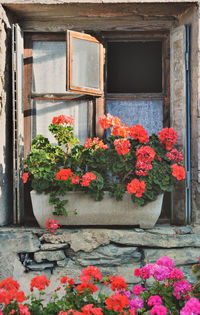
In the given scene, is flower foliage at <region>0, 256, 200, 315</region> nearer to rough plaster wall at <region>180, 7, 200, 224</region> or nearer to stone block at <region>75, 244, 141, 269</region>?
stone block at <region>75, 244, 141, 269</region>

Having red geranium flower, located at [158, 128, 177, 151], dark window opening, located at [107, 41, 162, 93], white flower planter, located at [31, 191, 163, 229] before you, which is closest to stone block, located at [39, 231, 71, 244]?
white flower planter, located at [31, 191, 163, 229]

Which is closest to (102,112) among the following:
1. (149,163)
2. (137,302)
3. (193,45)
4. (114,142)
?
(114,142)

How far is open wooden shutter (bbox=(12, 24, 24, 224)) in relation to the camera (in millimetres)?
3078

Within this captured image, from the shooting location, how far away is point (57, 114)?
331 cm

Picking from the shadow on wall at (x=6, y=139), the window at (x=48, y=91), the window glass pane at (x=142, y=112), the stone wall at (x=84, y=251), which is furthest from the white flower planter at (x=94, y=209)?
the window glass pane at (x=142, y=112)

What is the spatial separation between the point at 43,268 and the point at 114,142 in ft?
4.03

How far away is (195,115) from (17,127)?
5.37 feet

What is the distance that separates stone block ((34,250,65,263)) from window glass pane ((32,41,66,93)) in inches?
60.6

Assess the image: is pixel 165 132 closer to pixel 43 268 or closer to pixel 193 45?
pixel 193 45

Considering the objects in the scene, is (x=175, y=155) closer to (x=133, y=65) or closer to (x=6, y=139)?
(x=133, y=65)

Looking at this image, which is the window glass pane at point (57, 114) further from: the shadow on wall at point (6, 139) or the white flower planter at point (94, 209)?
the white flower planter at point (94, 209)

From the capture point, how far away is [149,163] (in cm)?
281

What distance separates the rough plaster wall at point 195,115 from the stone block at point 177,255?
0.98 ft

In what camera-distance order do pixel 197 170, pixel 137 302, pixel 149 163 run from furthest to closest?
pixel 197 170
pixel 149 163
pixel 137 302
